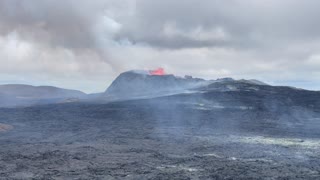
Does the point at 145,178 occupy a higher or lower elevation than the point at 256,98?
lower

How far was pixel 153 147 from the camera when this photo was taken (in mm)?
27172

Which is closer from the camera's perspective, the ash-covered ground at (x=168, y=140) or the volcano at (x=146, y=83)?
the ash-covered ground at (x=168, y=140)

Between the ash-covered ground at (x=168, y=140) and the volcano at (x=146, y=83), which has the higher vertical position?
the volcano at (x=146, y=83)

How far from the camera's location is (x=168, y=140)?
30.3 meters

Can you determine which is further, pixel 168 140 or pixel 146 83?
pixel 146 83

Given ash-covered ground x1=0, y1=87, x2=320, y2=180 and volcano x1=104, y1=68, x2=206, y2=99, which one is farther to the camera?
volcano x1=104, y1=68, x2=206, y2=99

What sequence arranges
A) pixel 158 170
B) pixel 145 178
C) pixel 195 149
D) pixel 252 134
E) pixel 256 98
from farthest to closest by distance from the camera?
pixel 256 98, pixel 252 134, pixel 195 149, pixel 158 170, pixel 145 178

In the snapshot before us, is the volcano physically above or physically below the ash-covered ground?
above

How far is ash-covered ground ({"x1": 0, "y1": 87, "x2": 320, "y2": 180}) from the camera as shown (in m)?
19.8

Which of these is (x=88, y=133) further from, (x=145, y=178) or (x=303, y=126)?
(x=303, y=126)

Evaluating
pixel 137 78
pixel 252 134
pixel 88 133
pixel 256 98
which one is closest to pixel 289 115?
pixel 256 98

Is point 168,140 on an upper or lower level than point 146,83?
lower

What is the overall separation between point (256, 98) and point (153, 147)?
34.9 metres

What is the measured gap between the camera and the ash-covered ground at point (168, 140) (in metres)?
19.8
